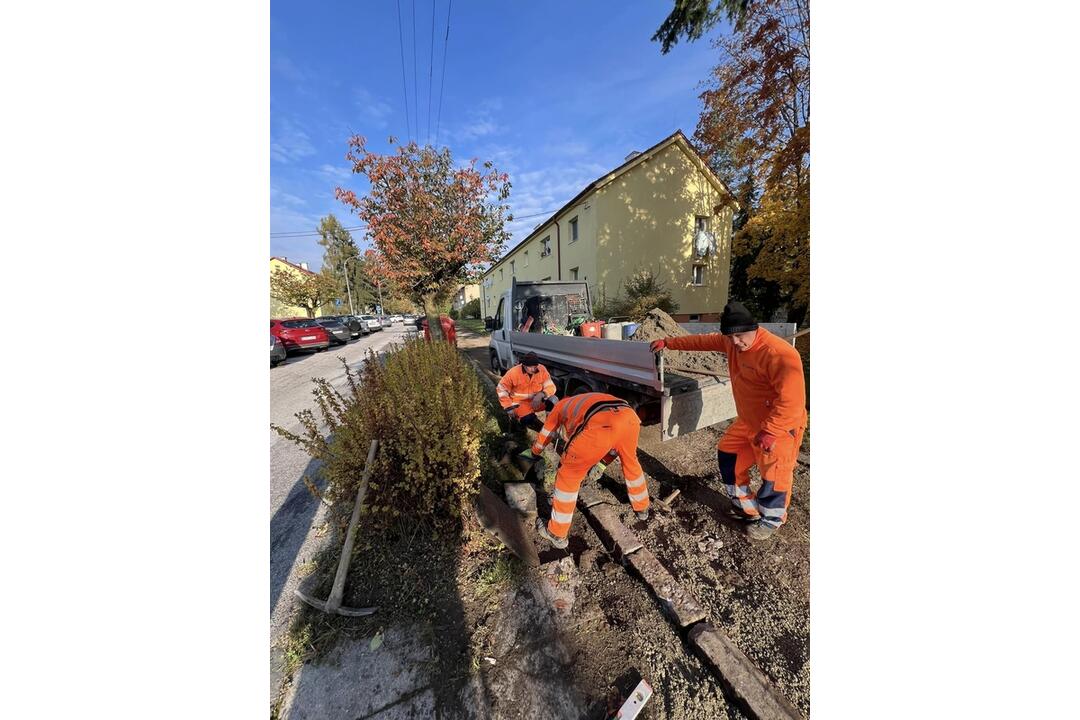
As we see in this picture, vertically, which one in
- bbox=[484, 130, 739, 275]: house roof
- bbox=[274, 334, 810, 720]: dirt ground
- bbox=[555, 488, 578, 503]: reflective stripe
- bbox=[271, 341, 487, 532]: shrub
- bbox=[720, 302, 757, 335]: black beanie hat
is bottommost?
bbox=[274, 334, 810, 720]: dirt ground

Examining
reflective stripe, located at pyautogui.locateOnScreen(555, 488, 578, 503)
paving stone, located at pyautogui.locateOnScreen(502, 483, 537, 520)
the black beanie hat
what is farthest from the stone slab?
the black beanie hat

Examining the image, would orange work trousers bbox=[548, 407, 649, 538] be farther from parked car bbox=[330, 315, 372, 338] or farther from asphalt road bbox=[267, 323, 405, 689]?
parked car bbox=[330, 315, 372, 338]

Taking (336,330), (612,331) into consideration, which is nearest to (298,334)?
(336,330)

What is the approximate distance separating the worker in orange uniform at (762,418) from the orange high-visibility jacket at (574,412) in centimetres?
101

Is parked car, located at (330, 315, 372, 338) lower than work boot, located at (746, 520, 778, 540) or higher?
higher

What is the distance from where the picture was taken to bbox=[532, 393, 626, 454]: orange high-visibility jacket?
272 centimetres

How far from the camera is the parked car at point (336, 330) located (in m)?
16.7

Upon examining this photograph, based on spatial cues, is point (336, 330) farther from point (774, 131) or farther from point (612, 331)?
point (774, 131)

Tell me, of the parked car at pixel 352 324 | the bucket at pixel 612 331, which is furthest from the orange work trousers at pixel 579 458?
the parked car at pixel 352 324

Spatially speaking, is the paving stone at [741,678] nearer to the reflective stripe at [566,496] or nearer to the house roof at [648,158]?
the reflective stripe at [566,496]

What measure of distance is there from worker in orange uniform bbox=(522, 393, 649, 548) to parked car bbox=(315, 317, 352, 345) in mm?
17107

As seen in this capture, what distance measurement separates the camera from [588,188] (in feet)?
46.9

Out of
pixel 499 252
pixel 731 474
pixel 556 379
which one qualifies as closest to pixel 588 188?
pixel 499 252

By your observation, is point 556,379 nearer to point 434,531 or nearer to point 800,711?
point 434,531
